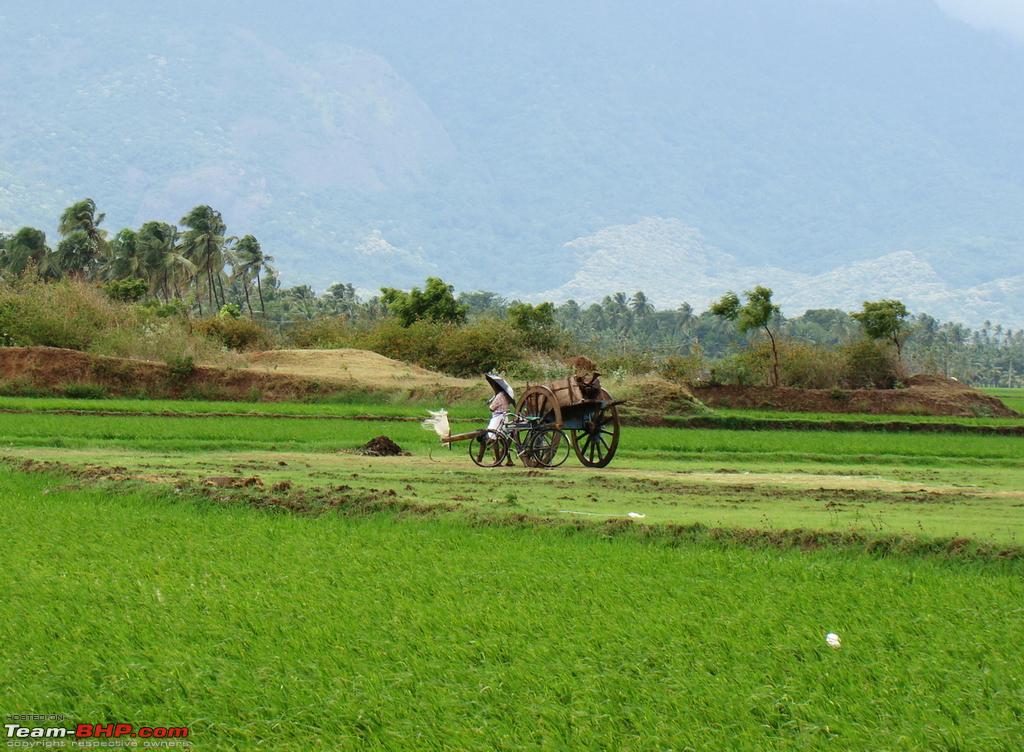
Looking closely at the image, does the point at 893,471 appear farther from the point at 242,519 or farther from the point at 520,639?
the point at 520,639

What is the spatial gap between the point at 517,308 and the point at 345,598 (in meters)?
45.7

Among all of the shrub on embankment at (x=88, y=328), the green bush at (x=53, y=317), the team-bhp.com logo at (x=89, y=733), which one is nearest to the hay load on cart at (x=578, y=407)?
the team-bhp.com logo at (x=89, y=733)

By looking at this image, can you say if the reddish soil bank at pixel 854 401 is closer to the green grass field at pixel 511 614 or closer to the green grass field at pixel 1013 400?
the green grass field at pixel 1013 400

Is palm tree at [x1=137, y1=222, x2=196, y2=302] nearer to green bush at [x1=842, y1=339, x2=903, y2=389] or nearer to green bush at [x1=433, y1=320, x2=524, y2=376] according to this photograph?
green bush at [x1=433, y1=320, x2=524, y2=376]

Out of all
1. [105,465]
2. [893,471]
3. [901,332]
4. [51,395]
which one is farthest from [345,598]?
[901,332]

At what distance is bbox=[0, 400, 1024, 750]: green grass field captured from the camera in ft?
17.7

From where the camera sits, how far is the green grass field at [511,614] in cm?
540

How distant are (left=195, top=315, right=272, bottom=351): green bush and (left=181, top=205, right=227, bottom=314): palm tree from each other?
32.4 metres

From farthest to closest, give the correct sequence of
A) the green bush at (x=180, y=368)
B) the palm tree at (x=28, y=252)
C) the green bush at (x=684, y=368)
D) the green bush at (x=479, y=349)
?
the palm tree at (x=28, y=252), the green bush at (x=479, y=349), the green bush at (x=684, y=368), the green bush at (x=180, y=368)

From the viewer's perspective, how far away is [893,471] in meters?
20.2

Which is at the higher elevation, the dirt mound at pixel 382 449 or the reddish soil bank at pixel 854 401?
the reddish soil bank at pixel 854 401

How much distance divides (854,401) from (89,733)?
41607 mm

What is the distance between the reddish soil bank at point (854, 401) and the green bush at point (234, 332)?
21.8 m

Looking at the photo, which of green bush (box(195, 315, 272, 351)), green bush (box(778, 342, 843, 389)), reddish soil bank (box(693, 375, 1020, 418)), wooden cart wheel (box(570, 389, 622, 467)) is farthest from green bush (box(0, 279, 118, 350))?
wooden cart wheel (box(570, 389, 622, 467))
